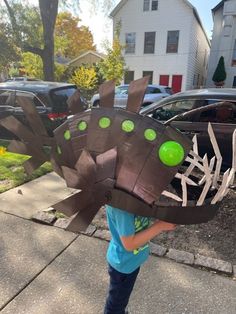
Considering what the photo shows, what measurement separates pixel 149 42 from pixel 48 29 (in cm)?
1030

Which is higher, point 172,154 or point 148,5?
point 148,5

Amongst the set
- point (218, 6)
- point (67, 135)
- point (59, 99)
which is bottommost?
point (59, 99)

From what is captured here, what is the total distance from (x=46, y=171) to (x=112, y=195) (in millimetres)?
4536

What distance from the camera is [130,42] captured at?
77.7 feet

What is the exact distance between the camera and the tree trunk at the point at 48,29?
14820 millimetres

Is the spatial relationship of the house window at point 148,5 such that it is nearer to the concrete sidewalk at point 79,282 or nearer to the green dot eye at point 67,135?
the concrete sidewalk at point 79,282

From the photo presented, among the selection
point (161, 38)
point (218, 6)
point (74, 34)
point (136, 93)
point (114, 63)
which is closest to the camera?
point (136, 93)

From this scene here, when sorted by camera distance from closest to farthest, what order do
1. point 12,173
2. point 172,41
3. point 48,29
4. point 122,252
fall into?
1. point 122,252
2. point 12,173
3. point 48,29
4. point 172,41

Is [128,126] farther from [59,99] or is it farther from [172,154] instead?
[59,99]

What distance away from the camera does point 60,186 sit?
5031 mm

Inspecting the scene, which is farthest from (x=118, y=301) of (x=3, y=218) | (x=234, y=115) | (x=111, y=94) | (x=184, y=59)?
(x=184, y=59)

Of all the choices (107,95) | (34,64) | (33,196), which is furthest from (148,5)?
(107,95)

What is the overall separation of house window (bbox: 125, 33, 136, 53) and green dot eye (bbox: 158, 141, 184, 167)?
23880mm

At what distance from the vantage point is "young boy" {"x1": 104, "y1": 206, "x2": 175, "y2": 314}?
1.54 m
